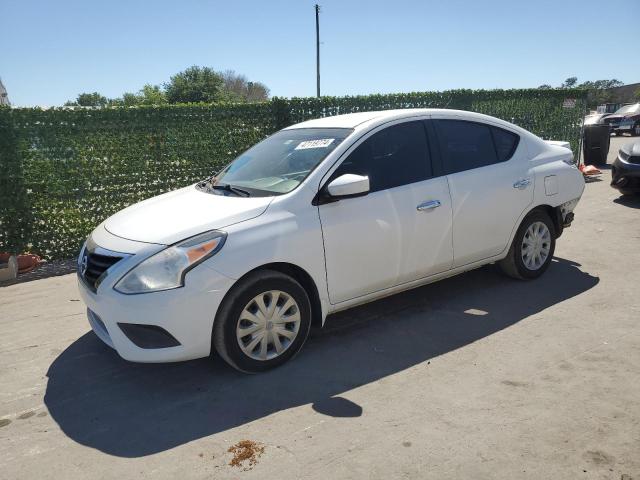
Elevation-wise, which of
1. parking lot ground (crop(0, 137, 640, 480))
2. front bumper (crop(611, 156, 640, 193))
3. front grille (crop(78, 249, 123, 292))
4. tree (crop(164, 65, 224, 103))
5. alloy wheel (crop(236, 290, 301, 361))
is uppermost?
tree (crop(164, 65, 224, 103))

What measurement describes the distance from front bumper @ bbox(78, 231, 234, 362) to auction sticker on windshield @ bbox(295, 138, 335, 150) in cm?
138

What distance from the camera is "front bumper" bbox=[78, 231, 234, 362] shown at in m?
3.19

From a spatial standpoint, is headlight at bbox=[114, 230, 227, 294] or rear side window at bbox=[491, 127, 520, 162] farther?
rear side window at bbox=[491, 127, 520, 162]

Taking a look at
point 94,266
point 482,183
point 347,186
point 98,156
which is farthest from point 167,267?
point 98,156

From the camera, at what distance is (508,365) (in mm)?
3598

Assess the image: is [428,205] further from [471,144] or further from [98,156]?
[98,156]

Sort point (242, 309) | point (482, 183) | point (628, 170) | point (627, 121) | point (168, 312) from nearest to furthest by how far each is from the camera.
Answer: point (168, 312) < point (242, 309) < point (482, 183) < point (628, 170) < point (627, 121)

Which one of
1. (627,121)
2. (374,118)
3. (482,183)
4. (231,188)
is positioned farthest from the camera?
(627,121)

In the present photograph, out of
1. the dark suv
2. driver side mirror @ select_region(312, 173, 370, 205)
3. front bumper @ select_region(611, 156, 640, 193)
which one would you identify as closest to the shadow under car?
driver side mirror @ select_region(312, 173, 370, 205)

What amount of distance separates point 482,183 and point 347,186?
5.12 ft

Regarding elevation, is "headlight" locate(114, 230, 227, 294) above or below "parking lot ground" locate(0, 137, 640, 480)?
above

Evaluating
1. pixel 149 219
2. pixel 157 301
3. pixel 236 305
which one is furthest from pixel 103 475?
pixel 149 219

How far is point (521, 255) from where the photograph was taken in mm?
5102

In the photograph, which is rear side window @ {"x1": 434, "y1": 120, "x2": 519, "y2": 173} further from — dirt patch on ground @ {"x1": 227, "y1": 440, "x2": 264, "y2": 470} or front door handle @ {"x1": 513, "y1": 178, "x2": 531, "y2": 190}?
dirt patch on ground @ {"x1": 227, "y1": 440, "x2": 264, "y2": 470}
